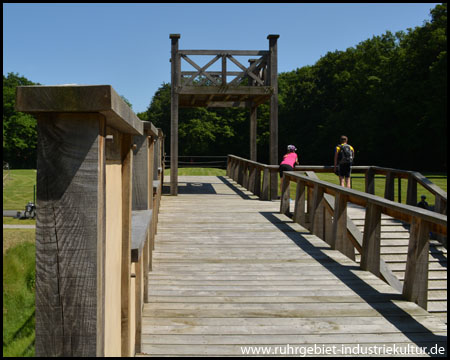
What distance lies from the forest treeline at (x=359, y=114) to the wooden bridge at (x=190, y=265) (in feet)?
99.8

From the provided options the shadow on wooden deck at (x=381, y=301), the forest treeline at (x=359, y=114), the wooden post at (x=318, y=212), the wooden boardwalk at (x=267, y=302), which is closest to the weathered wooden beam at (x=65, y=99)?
the wooden boardwalk at (x=267, y=302)

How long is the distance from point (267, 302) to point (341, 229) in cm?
222

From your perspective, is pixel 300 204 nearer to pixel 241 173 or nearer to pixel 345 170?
pixel 345 170

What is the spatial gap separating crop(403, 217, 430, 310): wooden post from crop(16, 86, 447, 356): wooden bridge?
0.04 ft

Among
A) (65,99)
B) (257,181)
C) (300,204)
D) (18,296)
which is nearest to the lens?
(65,99)

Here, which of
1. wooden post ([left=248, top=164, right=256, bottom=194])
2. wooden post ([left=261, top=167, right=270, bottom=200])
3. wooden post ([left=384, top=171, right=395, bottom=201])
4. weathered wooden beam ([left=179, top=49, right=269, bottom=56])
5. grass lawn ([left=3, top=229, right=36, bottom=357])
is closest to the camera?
wooden post ([left=384, top=171, right=395, bottom=201])

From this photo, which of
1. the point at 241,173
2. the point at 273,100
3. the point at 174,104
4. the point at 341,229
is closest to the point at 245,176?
the point at 241,173

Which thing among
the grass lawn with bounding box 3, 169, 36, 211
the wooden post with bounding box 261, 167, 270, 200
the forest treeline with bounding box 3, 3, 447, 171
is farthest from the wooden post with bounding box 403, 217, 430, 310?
the grass lawn with bounding box 3, 169, 36, 211

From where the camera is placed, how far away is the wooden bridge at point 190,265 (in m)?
1.43

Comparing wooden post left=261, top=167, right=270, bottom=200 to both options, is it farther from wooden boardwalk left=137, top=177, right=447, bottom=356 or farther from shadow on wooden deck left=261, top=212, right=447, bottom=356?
shadow on wooden deck left=261, top=212, right=447, bottom=356

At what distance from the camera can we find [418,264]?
424cm

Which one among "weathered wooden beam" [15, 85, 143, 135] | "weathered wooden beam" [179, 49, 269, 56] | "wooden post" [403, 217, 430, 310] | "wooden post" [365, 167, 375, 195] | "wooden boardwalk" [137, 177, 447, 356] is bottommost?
"wooden boardwalk" [137, 177, 447, 356]

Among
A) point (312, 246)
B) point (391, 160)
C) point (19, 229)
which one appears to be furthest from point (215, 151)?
point (312, 246)

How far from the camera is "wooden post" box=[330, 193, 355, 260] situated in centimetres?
616
